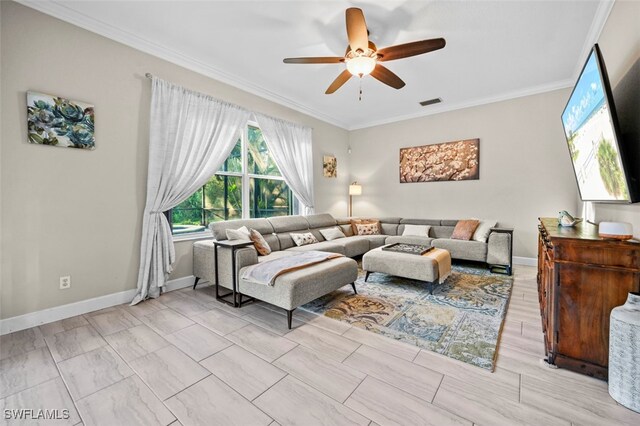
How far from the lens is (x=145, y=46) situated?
2.98 metres

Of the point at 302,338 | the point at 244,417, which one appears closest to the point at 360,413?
the point at 244,417

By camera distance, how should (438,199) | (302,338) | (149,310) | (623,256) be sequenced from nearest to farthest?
(623,256) → (302,338) → (149,310) → (438,199)

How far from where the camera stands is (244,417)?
4.56 feet

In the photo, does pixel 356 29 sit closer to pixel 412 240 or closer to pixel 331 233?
pixel 331 233

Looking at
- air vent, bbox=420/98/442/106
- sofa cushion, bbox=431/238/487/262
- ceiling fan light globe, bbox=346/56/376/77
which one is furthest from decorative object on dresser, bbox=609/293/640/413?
air vent, bbox=420/98/442/106

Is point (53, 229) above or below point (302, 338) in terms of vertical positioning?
above

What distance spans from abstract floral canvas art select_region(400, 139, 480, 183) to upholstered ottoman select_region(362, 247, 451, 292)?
2.12m

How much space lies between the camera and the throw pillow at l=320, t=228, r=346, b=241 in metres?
4.74

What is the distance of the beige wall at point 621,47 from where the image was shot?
1793 millimetres

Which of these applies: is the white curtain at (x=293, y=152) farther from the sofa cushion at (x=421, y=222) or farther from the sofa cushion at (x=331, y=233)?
the sofa cushion at (x=421, y=222)

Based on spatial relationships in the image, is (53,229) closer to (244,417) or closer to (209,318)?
(209,318)

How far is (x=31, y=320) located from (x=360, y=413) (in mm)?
2895

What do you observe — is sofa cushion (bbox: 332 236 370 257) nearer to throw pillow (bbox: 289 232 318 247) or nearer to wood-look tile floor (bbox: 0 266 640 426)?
throw pillow (bbox: 289 232 318 247)

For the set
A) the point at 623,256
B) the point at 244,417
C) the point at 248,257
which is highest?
the point at 623,256
